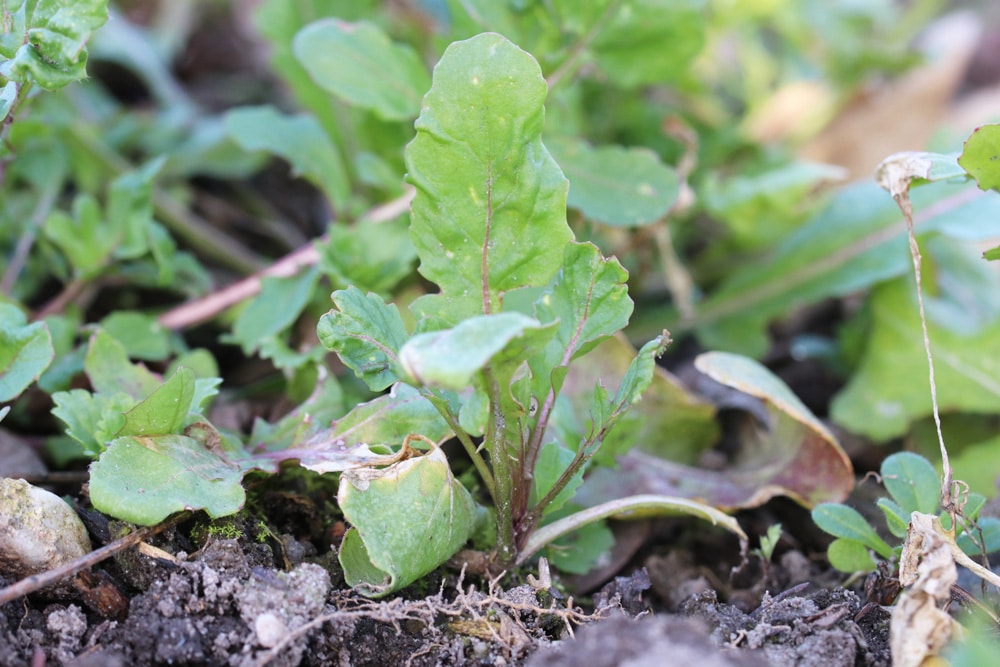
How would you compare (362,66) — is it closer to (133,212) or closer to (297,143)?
(297,143)

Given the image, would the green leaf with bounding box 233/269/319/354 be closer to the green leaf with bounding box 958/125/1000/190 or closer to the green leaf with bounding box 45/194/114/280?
the green leaf with bounding box 45/194/114/280

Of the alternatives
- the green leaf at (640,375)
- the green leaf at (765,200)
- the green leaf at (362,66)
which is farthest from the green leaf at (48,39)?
the green leaf at (765,200)

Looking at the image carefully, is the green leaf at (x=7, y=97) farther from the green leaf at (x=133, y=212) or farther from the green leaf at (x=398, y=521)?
the green leaf at (x=398, y=521)

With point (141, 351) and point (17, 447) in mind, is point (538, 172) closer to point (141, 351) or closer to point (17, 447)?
point (141, 351)

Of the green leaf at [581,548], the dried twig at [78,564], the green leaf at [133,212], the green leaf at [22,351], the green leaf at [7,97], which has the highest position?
the green leaf at [7,97]

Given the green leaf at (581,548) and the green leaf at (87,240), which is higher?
the green leaf at (87,240)

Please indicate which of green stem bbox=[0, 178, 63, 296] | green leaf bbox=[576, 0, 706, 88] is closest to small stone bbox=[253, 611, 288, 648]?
green stem bbox=[0, 178, 63, 296]

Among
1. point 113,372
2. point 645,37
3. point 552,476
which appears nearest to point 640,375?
point 552,476
